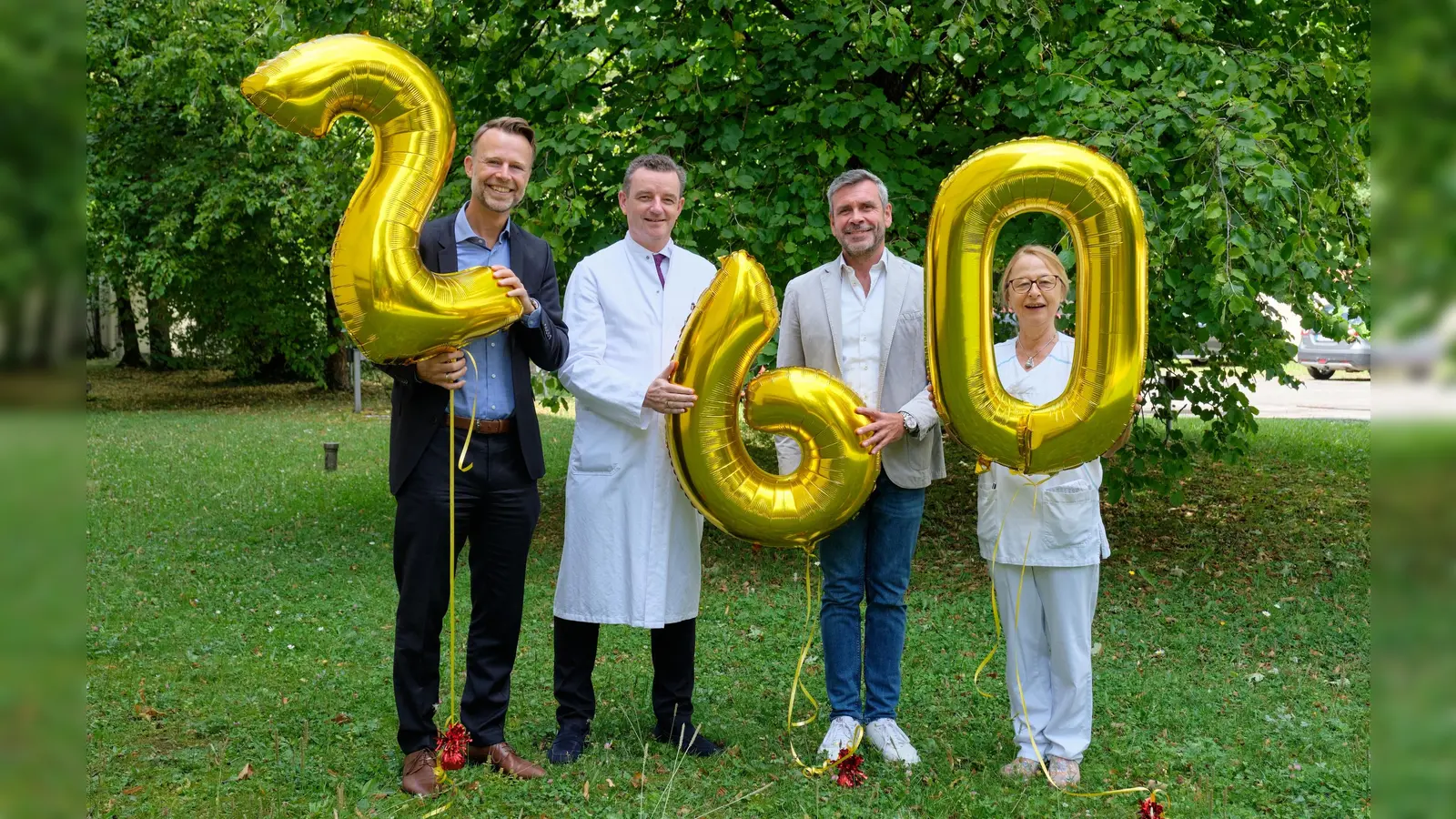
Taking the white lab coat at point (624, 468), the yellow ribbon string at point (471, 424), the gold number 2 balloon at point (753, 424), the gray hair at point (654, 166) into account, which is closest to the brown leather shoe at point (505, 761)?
the white lab coat at point (624, 468)

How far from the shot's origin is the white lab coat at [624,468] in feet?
12.8

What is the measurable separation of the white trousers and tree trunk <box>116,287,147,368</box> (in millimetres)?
21642

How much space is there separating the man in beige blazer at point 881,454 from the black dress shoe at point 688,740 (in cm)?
44

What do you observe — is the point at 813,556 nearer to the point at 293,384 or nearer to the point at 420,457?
the point at 420,457

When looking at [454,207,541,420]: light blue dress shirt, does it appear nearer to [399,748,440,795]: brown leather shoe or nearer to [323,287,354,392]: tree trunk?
[399,748,440,795]: brown leather shoe

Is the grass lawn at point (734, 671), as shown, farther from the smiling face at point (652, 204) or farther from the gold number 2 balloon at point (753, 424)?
the smiling face at point (652, 204)

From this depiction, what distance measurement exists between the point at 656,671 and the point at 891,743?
3.07 ft

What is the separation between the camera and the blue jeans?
4.04m

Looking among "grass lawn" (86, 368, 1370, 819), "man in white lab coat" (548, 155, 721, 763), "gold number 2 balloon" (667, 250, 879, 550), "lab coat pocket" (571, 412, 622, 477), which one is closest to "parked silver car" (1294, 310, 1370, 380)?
"grass lawn" (86, 368, 1370, 819)

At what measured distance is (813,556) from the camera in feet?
26.7

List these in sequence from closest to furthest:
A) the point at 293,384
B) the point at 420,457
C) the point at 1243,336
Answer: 1. the point at 420,457
2. the point at 1243,336
3. the point at 293,384

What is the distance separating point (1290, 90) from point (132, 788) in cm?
684

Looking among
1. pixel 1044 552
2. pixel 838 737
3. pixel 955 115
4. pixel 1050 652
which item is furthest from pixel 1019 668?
pixel 955 115

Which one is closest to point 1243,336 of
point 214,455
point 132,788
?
point 132,788
